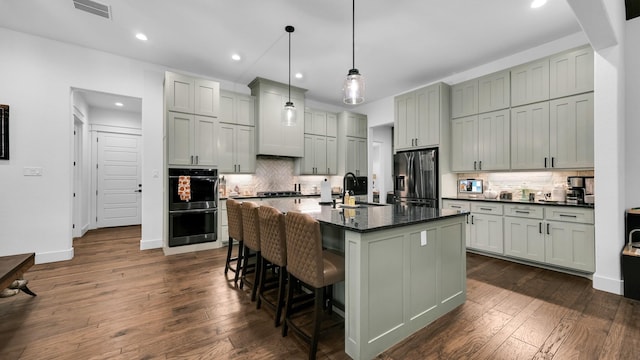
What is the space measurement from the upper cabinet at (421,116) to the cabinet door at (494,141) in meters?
0.63

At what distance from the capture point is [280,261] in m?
2.15

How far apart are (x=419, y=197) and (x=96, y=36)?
559 centimetres

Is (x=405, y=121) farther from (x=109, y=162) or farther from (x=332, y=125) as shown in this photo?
(x=109, y=162)

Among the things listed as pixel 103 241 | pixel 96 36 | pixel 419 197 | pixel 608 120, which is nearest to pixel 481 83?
pixel 608 120

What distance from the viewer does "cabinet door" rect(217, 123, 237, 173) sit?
4.80 metres

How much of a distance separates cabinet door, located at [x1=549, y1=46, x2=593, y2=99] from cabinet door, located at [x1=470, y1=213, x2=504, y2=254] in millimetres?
1853

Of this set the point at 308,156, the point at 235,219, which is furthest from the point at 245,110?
the point at 235,219

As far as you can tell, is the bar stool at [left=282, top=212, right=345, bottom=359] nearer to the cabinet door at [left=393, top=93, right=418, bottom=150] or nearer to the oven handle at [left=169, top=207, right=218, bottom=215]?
the oven handle at [left=169, top=207, right=218, bottom=215]

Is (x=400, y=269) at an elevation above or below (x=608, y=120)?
below

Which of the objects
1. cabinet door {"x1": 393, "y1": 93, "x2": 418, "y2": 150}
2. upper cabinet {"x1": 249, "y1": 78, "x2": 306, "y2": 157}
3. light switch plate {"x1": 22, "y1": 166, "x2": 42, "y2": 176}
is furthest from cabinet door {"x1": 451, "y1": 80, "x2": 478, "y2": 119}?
light switch plate {"x1": 22, "y1": 166, "x2": 42, "y2": 176}

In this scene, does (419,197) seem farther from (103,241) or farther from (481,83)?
(103,241)

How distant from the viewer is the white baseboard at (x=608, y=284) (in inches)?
106

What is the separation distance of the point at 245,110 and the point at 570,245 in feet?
17.6

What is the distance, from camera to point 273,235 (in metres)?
2.20
